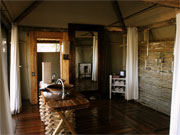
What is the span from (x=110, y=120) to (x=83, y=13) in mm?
3135

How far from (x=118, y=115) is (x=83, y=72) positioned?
6.51ft

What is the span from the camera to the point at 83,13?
16.0ft

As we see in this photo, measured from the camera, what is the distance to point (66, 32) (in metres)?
5.57

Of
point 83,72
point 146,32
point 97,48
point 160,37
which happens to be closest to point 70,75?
point 83,72

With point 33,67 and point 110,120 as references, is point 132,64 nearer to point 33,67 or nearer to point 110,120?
point 110,120

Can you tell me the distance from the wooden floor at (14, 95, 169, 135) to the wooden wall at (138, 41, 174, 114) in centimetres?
29

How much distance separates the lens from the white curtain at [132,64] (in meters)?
5.13

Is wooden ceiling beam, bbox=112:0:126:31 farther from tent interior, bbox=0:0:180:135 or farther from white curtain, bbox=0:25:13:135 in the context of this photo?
white curtain, bbox=0:25:13:135

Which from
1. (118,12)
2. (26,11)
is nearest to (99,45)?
(118,12)

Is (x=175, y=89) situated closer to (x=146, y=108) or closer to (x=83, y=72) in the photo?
(x=146, y=108)

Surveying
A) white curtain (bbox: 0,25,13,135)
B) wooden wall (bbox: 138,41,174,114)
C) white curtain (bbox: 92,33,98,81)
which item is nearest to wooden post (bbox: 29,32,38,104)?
white curtain (bbox: 92,33,98,81)

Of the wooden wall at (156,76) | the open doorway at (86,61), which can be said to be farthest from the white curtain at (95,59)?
the wooden wall at (156,76)

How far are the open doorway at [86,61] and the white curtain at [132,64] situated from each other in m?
1.15

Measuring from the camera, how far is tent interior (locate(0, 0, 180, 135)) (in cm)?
365
